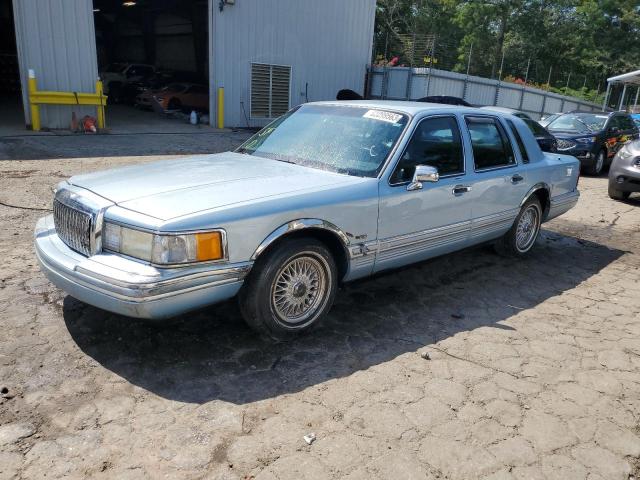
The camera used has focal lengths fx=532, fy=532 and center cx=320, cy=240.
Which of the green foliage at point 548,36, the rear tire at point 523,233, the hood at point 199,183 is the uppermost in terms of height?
the green foliage at point 548,36

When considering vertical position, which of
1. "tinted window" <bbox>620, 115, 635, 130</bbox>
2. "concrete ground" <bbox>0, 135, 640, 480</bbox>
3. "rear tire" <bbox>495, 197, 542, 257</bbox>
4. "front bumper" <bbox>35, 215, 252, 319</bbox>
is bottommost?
"concrete ground" <bbox>0, 135, 640, 480</bbox>

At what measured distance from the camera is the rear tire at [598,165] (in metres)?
13.0

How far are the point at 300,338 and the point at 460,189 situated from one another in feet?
6.49

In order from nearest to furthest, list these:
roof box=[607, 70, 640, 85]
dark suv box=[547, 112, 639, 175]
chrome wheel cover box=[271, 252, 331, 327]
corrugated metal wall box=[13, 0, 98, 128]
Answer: chrome wheel cover box=[271, 252, 331, 327] → dark suv box=[547, 112, 639, 175] → corrugated metal wall box=[13, 0, 98, 128] → roof box=[607, 70, 640, 85]

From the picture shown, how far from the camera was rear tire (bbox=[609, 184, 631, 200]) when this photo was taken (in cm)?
988

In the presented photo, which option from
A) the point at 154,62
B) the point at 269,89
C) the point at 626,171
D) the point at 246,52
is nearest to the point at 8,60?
the point at 154,62

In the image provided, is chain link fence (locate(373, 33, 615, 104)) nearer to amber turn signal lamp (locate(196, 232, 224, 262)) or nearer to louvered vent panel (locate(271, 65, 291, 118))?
louvered vent panel (locate(271, 65, 291, 118))

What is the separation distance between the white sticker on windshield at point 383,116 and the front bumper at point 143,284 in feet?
6.10

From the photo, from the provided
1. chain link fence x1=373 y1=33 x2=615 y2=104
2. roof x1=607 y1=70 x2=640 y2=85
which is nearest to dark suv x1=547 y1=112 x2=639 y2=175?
roof x1=607 y1=70 x2=640 y2=85

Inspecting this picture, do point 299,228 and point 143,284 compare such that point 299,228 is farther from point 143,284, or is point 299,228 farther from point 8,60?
point 8,60

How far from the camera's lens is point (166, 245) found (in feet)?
10.0

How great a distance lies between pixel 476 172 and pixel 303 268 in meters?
2.10

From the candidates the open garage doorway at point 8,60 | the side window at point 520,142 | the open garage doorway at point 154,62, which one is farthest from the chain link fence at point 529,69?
the side window at point 520,142

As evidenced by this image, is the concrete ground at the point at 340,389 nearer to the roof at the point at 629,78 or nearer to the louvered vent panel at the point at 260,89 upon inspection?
the louvered vent panel at the point at 260,89
